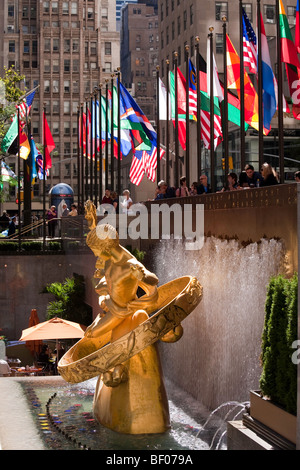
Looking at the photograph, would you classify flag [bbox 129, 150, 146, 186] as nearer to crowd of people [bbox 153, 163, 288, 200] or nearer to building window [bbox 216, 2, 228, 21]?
crowd of people [bbox 153, 163, 288, 200]

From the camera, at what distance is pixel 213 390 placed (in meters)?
13.4

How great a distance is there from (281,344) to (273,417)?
0.76 m

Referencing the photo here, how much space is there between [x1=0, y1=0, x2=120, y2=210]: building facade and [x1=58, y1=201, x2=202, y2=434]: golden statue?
106791 mm

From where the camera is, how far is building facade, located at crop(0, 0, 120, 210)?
119 meters

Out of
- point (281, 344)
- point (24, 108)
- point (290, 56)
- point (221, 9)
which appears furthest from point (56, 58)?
point (281, 344)

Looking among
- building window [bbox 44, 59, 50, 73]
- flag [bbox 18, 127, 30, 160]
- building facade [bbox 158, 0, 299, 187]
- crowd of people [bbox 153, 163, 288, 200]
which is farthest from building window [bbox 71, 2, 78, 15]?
crowd of people [bbox 153, 163, 288, 200]

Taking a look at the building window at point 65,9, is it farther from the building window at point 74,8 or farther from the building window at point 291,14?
the building window at point 291,14

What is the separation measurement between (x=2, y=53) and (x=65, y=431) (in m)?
114

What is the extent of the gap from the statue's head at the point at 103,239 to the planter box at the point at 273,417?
319 centimetres

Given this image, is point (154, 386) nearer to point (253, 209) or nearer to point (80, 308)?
point (253, 209)

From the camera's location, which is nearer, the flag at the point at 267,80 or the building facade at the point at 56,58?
the flag at the point at 267,80

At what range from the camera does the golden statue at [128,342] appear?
10945 mm

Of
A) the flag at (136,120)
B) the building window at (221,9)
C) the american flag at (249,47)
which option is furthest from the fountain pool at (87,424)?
the building window at (221,9)
